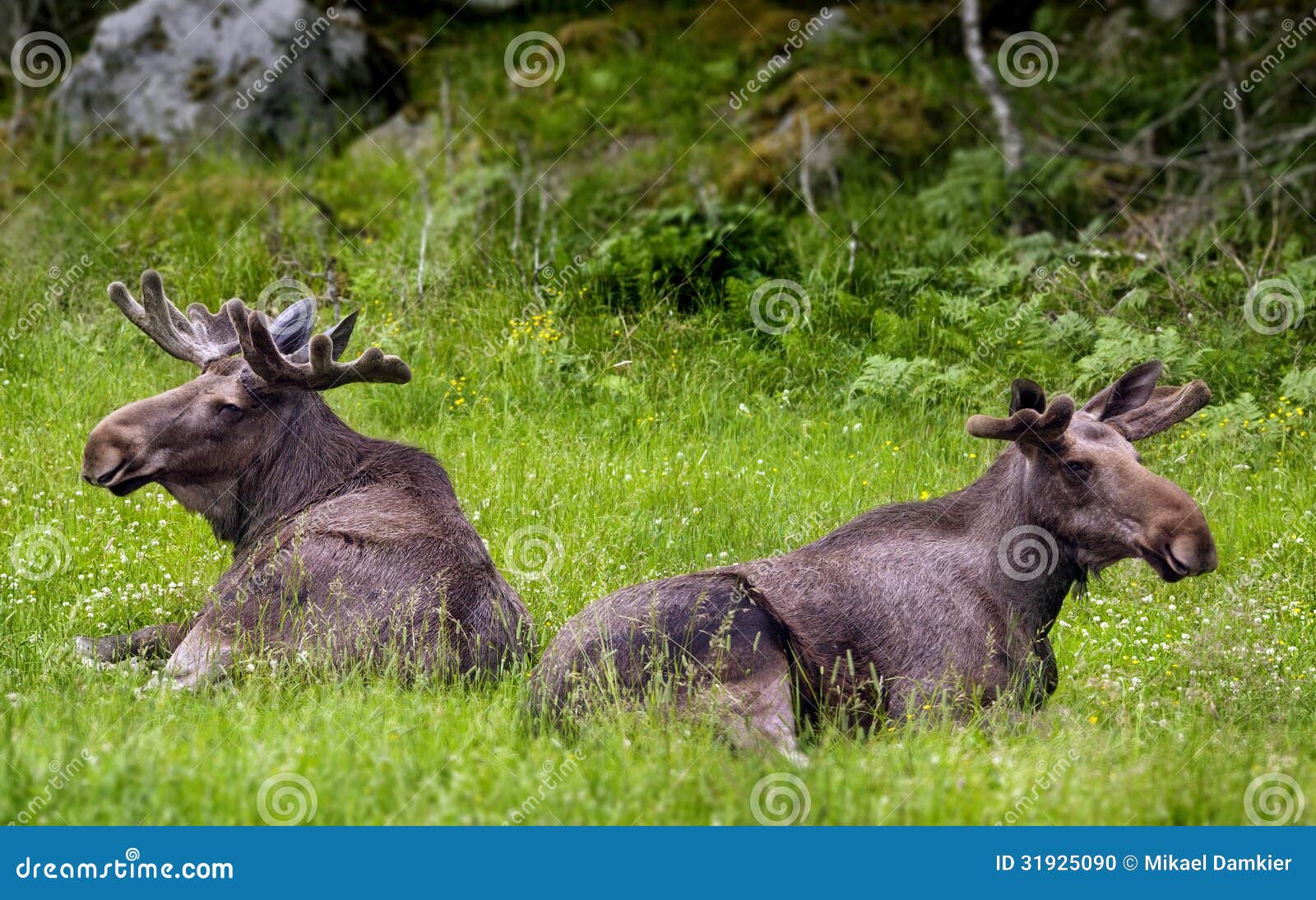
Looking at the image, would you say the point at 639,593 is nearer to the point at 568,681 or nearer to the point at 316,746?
the point at 568,681

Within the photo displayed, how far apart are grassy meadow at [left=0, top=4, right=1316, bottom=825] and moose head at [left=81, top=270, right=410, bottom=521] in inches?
35.2

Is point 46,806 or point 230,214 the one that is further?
point 230,214

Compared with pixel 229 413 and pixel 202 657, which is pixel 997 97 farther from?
pixel 202 657

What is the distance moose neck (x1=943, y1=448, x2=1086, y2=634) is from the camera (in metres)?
6.89

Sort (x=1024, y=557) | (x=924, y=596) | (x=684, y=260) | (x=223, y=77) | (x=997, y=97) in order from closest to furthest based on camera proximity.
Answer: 1. (x=924, y=596)
2. (x=1024, y=557)
3. (x=684, y=260)
4. (x=997, y=97)
5. (x=223, y=77)

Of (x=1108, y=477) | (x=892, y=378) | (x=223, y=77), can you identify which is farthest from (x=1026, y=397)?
(x=223, y=77)

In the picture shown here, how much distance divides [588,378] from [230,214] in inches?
207

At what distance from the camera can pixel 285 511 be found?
7891mm

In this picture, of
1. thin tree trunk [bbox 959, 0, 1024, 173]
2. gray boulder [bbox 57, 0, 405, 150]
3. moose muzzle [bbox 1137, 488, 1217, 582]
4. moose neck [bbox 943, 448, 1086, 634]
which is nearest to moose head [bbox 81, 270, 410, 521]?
moose neck [bbox 943, 448, 1086, 634]

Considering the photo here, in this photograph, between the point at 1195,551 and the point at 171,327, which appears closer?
the point at 1195,551

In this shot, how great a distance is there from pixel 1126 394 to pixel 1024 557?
3.09 ft

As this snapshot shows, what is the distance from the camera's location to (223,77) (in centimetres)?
1791

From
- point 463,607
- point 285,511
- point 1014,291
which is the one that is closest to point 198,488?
point 285,511

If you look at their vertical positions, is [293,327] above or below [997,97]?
below
